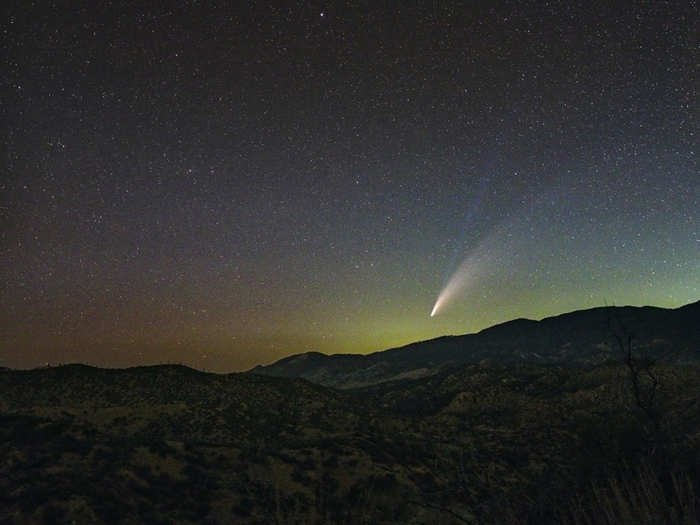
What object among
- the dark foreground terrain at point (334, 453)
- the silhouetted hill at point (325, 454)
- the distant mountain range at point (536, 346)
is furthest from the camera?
the distant mountain range at point (536, 346)

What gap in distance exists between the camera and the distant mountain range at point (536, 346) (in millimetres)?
104250

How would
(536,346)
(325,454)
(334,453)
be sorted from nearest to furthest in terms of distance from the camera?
1. (325,454)
2. (334,453)
3. (536,346)

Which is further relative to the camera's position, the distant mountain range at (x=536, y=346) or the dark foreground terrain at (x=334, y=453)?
the distant mountain range at (x=536, y=346)

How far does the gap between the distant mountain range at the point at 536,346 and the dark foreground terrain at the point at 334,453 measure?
56400 millimetres

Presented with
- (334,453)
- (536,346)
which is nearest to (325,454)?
(334,453)

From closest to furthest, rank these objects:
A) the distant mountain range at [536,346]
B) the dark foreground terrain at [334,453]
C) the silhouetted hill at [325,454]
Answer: the dark foreground terrain at [334,453] < the silhouetted hill at [325,454] < the distant mountain range at [536,346]

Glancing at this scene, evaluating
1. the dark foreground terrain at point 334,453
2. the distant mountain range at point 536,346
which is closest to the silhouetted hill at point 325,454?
the dark foreground terrain at point 334,453

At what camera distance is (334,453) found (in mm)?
18984

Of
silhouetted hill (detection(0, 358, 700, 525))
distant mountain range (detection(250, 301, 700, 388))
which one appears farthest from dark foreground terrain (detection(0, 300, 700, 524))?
distant mountain range (detection(250, 301, 700, 388))

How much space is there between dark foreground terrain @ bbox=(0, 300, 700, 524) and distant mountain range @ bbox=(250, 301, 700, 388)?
185 feet

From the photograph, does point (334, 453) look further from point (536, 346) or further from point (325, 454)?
point (536, 346)

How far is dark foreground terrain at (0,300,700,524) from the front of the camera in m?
11.2

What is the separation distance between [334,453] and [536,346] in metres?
138

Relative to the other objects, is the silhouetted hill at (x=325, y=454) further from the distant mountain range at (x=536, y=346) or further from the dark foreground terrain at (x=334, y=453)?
the distant mountain range at (x=536, y=346)
